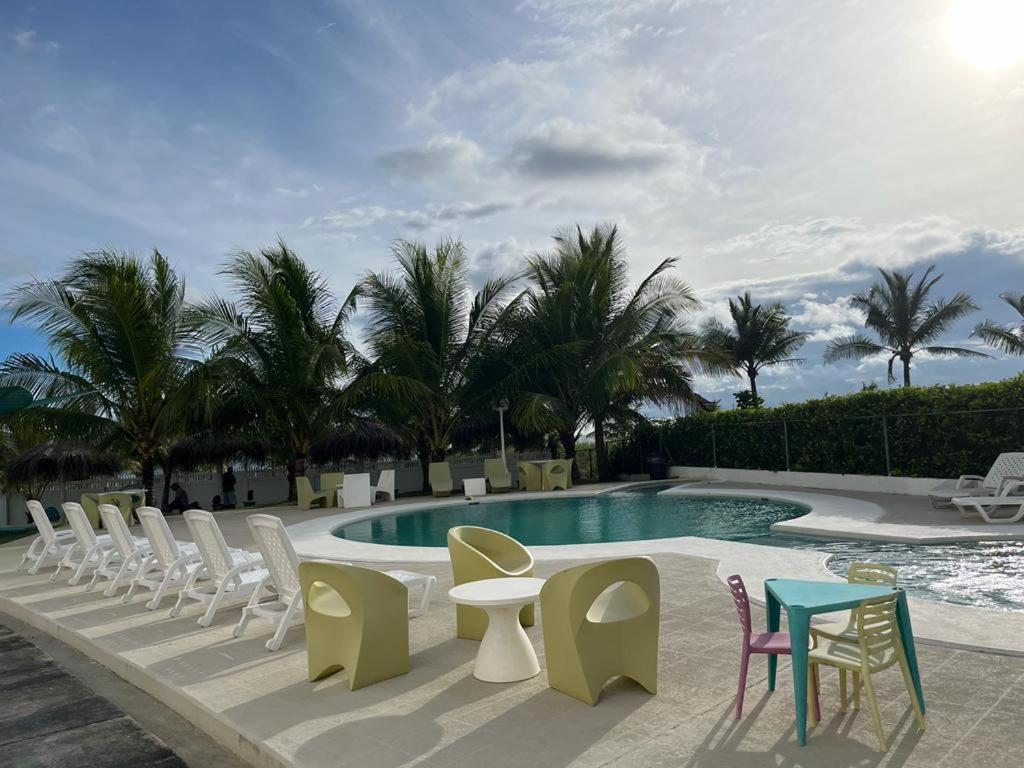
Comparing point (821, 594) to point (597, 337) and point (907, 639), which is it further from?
point (597, 337)

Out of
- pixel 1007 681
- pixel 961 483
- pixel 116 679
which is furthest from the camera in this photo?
pixel 961 483

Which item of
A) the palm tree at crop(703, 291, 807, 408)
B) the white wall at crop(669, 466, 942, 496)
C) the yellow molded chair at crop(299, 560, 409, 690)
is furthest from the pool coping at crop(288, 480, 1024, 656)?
the palm tree at crop(703, 291, 807, 408)

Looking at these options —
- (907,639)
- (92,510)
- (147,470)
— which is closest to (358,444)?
(147,470)

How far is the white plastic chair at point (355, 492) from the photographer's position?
59.9ft

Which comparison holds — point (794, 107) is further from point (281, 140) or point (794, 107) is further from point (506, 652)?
point (506, 652)

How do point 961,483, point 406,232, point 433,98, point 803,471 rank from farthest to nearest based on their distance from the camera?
point 406,232 → point 803,471 → point 433,98 → point 961,483

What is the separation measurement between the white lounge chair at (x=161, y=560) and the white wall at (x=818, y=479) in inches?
509

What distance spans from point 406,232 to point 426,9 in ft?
36.4

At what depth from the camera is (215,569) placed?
670cm

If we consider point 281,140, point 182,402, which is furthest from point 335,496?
point 281,140

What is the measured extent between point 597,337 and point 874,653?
1937 cm

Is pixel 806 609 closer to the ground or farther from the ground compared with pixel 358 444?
closer to the ground

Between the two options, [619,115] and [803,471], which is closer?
[619,115]

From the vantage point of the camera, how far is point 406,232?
2208cm
